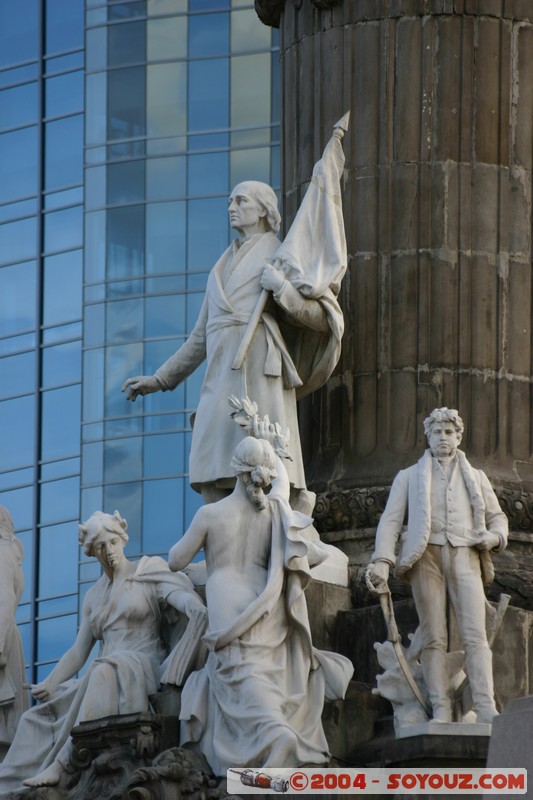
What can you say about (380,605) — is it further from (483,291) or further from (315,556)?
(483,291)

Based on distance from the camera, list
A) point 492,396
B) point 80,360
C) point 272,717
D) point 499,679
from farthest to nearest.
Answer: point 80,360, point 492,396, point 499,679, point 272,717

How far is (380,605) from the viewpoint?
27.0 meters

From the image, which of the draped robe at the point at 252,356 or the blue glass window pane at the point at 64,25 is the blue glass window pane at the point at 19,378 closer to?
the blue glass window pane at the point at 64,25

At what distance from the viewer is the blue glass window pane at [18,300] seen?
48.9 m

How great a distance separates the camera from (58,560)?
46906 mm

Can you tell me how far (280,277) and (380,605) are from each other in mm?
2725

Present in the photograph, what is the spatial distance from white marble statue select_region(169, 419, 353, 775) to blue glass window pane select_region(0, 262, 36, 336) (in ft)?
74.0

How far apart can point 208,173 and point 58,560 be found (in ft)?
18.5

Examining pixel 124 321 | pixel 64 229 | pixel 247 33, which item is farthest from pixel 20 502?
pixel 247 33

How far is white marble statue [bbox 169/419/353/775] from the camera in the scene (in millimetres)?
25484

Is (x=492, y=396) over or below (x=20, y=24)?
below

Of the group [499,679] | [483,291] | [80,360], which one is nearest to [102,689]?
[499,679]

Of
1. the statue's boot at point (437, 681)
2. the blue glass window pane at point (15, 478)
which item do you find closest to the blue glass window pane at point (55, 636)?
the blue glass window pane at point (15, 478)

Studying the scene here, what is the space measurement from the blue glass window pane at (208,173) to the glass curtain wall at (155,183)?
13 mm
